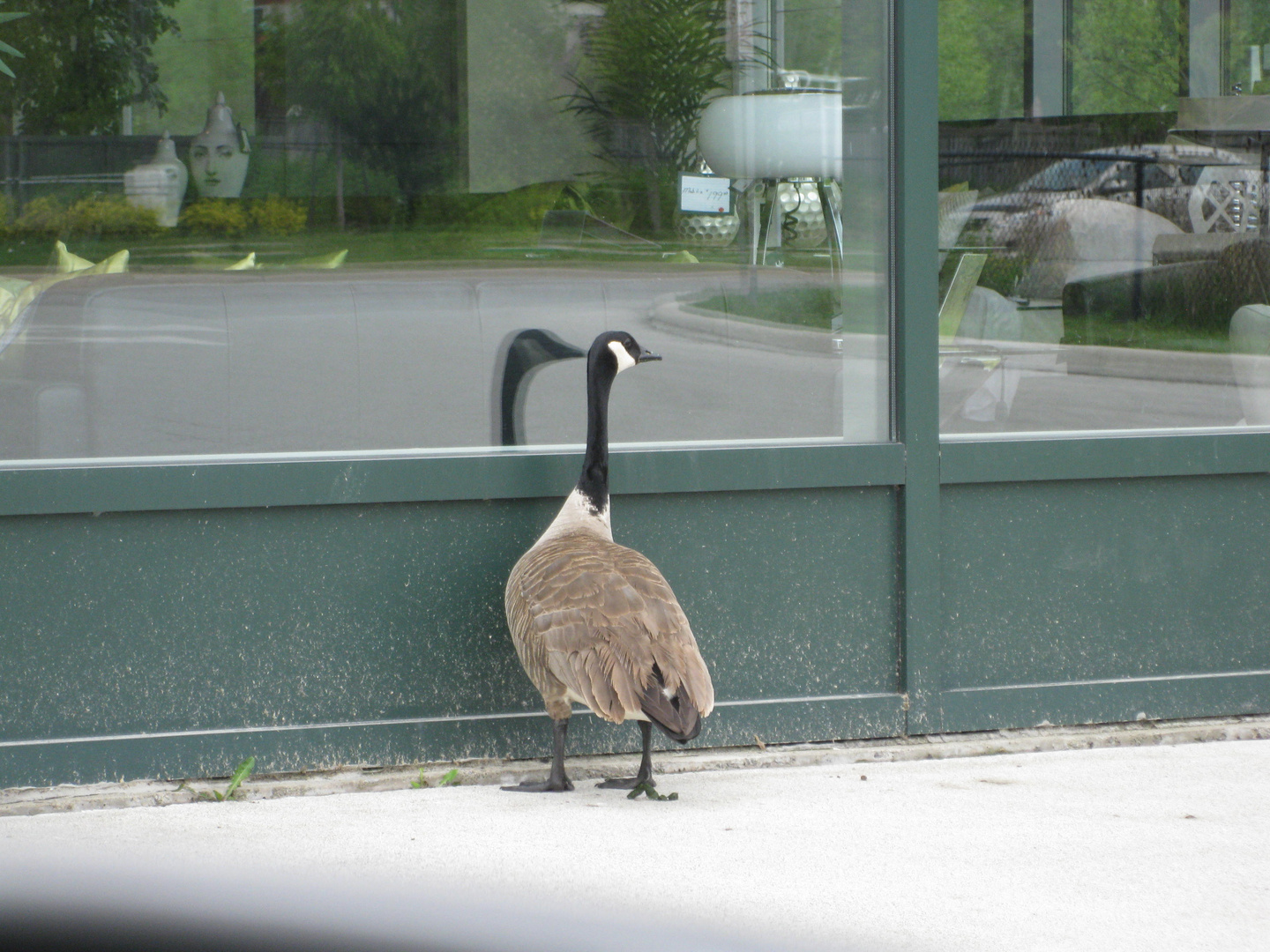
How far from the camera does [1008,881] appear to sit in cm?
362

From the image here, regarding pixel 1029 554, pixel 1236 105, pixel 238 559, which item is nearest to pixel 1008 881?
pixel 1029 554

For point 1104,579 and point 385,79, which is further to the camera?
point 1104,579

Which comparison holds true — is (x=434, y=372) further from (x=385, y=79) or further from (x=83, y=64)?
(x=83, y=64)

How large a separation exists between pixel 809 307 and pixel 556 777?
189cm

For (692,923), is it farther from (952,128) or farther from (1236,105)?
(1236,105)

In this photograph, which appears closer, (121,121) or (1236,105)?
(121,121)

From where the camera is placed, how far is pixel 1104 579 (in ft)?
16.2

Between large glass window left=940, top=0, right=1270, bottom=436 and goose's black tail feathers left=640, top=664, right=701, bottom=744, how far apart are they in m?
1.71

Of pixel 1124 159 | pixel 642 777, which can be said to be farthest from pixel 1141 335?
pixel 642 777

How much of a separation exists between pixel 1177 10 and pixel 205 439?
151 inches

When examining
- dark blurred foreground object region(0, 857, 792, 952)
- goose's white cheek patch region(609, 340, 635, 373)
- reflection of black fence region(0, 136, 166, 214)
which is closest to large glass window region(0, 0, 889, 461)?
reflection of black fence region(0, 136, 166, 214)

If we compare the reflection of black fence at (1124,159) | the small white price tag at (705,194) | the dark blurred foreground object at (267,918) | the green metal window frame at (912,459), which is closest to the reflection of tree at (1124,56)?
the reflection of black fence at (1124,159)

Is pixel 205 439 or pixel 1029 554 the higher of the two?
pixel 205 439

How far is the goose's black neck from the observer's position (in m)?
4.30
